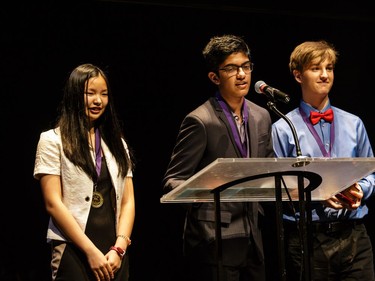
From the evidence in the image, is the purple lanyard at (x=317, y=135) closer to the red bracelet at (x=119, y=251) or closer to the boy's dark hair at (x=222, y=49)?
the boy's dark hair at (x=222, y=49)

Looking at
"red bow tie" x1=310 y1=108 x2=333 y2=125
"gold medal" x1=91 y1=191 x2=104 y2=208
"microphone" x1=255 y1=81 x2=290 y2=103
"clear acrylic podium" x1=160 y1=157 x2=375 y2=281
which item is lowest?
"gold medal" x1=91 y1=191 x2=104 y2=208

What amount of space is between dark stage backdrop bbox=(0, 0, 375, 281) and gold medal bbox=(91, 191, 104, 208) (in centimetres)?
129

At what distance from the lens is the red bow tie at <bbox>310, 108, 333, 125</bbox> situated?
3.75 m

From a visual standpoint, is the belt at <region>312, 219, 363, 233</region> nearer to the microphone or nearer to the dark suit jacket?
the dark suit jacket

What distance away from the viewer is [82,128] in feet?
10.6

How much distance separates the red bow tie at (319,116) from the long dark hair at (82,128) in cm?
106

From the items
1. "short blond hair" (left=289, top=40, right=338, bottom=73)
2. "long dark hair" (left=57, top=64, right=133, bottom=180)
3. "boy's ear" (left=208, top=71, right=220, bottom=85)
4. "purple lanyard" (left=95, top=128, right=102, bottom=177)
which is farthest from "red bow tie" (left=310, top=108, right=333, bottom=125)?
Result: "purple lanyard" (left=95, top=128, right=102, bottom=177)

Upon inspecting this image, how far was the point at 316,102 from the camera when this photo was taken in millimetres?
3842

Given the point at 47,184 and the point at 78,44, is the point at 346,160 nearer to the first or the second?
the point at 47,184

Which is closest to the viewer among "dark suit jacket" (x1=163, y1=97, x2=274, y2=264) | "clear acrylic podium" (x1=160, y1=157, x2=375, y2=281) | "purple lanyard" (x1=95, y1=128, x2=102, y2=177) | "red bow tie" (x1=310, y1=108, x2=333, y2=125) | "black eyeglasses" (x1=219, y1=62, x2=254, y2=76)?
"clear acrylic podium" (x1=160, y1=157, x2=375, y2=281)

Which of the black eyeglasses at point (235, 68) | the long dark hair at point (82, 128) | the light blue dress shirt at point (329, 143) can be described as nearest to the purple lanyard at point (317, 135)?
the light blue dress shirt at point (329, 143)

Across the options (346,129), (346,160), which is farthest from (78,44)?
(346,160)

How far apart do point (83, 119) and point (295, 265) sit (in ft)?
4.46

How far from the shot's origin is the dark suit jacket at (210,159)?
309 cm
